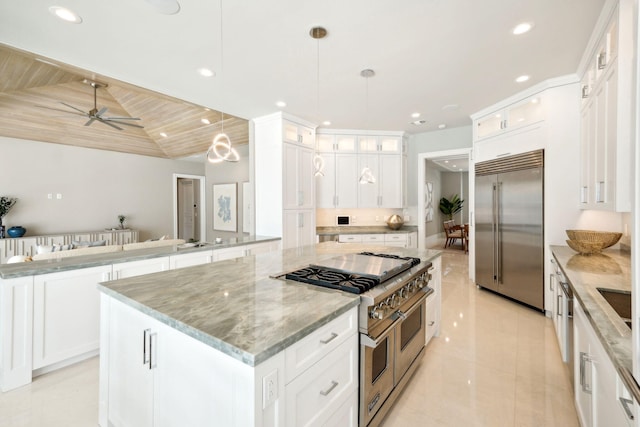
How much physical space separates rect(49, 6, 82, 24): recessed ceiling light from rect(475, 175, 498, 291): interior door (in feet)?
15.6

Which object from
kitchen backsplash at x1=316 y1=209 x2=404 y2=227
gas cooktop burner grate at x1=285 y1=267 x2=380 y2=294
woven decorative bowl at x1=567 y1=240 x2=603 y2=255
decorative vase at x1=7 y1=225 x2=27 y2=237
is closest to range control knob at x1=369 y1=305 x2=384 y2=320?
gas cooktop burner grate at x1=285 y1=267 x2=380 y2=294

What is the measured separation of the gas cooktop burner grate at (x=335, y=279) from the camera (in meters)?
1.48

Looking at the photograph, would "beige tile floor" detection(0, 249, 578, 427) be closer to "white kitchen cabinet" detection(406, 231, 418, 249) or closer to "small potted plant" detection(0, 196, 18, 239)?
"white kitchen cabinet" detection(406, 231, 418, 249)

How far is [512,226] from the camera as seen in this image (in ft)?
11.9

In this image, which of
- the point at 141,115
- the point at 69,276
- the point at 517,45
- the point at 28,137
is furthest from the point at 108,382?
the point at 28,137

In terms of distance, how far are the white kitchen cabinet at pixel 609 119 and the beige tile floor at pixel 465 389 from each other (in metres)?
1.36

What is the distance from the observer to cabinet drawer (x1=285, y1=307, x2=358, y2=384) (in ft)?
3.35

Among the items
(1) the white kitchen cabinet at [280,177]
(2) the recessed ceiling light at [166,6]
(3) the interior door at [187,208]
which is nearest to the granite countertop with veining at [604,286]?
(2) the recessed ceiling light at [166,6]

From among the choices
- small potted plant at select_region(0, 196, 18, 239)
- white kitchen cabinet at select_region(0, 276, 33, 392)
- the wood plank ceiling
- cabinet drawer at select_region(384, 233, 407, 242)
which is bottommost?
white kitchen cabinet at select_region(0, 276, 33, 392)

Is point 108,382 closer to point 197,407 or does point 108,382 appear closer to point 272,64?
point 197,407

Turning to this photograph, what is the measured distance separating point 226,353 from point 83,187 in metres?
7.79

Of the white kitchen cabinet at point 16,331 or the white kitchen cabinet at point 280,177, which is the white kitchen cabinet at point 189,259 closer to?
the white kitchen cabinet at point 16,331

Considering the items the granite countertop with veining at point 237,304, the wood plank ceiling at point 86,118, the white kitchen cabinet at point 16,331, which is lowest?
the white kitchen cabinet at point 16,331

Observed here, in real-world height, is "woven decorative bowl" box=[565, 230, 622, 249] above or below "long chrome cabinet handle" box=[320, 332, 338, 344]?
above
